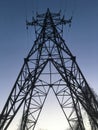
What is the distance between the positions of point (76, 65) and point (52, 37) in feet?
9.87

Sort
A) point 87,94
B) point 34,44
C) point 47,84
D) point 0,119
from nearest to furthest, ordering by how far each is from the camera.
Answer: point 0,119 < point 87,94 < point 34,44 < point 47,84

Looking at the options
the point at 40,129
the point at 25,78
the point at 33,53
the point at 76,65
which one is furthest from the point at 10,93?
the point at 40,129

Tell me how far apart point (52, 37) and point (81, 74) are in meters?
3.78

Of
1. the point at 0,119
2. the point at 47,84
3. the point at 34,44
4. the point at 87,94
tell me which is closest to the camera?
the point at 0,119

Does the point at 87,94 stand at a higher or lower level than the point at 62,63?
lower

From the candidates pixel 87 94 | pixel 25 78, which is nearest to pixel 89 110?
pixel 87 94

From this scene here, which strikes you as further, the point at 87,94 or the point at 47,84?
the point at 47,84

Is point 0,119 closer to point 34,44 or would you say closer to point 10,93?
point 10,93

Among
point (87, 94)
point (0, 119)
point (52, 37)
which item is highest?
point (52, 37)

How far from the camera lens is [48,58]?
1925cm

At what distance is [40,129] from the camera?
74.1 metres

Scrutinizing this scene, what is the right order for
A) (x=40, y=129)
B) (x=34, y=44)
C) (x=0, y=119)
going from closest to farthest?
(x=0, y=119), (x=34, y=44), (x=40, y=129)

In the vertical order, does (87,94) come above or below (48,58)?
below

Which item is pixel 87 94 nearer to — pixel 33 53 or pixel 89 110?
pixel 89 110
